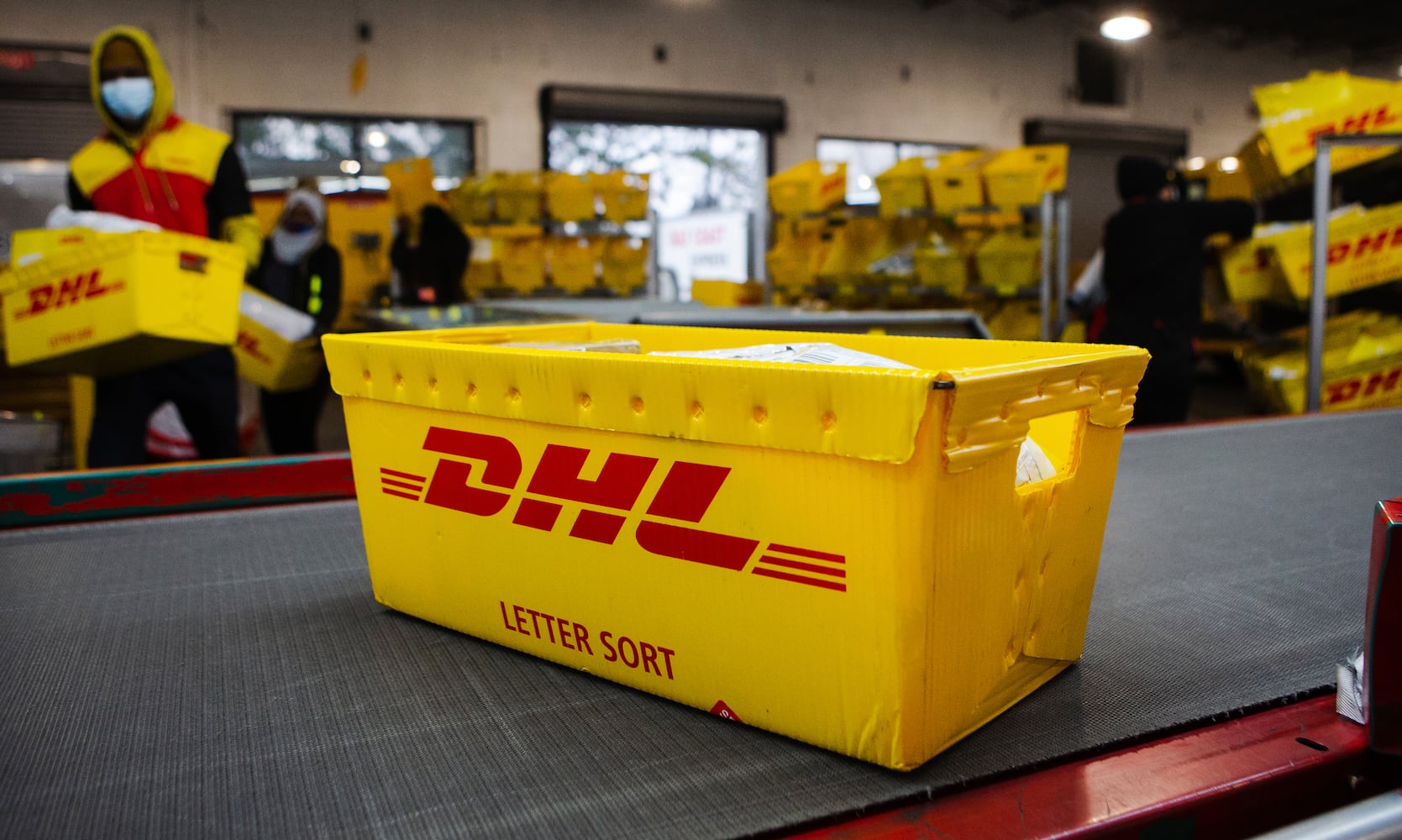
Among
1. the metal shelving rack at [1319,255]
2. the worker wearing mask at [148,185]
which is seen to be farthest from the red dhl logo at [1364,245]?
the worker wearing mask at [148,185]

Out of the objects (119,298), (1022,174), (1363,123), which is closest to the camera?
(119,298)

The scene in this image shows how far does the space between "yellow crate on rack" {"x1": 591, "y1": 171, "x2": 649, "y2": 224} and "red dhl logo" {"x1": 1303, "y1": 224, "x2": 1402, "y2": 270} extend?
5.15m

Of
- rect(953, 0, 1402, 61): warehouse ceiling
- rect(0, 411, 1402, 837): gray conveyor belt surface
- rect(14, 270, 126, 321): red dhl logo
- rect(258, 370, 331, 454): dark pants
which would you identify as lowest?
rect(258, 370, 331, 454): dark pants

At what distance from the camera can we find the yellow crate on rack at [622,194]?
814cm

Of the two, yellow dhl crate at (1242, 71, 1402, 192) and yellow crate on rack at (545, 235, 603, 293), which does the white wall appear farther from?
yellow dhl crate at (1242, 71, 1402, 192)

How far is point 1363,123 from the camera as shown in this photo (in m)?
4.86

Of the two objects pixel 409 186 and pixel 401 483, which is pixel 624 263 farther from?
pixel 401 483

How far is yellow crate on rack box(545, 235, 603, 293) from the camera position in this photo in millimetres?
8234

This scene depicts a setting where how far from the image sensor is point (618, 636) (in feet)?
3.04

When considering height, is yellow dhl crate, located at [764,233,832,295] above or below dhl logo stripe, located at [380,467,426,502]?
above

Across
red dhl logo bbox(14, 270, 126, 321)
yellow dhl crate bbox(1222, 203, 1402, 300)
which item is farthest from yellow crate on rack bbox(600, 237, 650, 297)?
red dhl logo bbox(14, 270, 126, 321)

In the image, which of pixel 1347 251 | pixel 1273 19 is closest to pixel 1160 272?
pixel 1347 251

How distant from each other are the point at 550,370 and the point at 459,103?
32.6 feet

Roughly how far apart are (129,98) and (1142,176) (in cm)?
387
